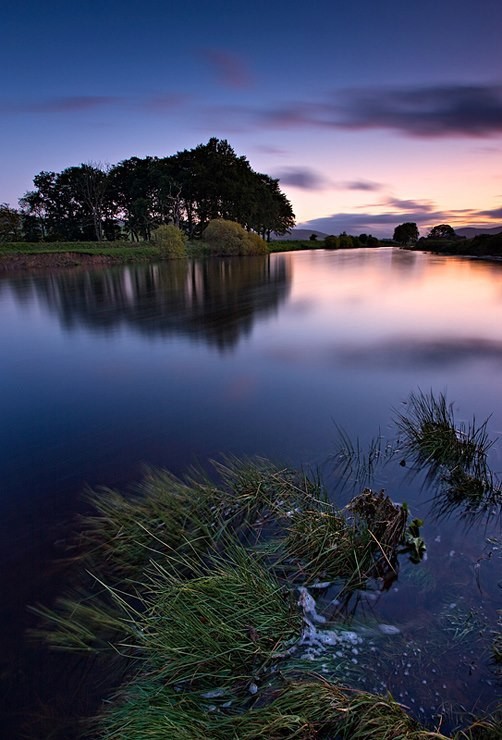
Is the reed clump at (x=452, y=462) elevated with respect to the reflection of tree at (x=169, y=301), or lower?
lower

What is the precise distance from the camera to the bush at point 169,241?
1886 inches

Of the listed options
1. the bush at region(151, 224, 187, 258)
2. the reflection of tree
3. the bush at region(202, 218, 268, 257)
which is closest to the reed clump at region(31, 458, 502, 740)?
the reflection of tree

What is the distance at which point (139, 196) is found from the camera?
64.4 meters

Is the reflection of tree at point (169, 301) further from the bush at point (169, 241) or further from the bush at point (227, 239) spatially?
the bush at point (227, 239)

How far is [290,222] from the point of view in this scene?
98.0 metres

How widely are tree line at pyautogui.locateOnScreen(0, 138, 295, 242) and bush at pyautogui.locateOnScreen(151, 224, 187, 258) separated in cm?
1343

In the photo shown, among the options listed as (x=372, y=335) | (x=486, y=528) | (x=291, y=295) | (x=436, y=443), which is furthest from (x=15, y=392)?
(x=291, y=295)

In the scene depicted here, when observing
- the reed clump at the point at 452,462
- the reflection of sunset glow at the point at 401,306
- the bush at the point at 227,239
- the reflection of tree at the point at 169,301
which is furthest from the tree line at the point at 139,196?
the reed clump at the point at 452,462

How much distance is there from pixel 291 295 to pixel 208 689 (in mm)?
21352

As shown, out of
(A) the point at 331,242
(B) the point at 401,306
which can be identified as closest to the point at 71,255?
(B) the point at 401,306

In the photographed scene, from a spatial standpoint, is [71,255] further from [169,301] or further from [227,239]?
[169,301]

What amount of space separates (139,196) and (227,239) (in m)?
20.9

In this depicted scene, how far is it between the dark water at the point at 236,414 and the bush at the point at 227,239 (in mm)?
36993

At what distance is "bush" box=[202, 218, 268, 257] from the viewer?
53938mm
